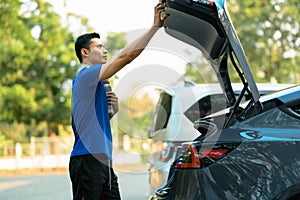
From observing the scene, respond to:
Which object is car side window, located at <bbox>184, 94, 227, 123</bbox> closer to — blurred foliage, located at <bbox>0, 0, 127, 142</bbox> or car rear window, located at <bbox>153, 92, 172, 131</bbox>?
car rear window, located at <bbox>153, 92, 172, 131</bbox>

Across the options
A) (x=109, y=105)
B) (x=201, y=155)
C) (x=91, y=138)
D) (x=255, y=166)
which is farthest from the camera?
(x=109, y=105)

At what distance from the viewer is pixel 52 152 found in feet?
99.3

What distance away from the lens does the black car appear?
11.4 ft

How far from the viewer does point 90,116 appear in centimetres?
405

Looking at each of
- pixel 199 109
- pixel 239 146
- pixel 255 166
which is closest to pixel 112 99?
pixel 239 146

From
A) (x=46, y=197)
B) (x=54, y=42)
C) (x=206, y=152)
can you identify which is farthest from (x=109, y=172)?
(x=54, y=42)

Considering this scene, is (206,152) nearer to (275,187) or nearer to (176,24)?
(275,187)

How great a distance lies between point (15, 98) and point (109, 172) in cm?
2495

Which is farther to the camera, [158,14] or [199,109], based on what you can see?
[199,109]

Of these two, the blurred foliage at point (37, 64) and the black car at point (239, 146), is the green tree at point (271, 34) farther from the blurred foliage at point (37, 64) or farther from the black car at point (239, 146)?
the black car at point (239, 146)

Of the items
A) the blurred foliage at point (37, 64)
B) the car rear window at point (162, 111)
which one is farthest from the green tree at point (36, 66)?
the car rear window at point (162, 111)

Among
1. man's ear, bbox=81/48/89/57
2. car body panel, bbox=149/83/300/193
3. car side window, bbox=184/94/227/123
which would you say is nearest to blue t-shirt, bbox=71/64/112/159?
man's ear, bbox=81/48/89/57

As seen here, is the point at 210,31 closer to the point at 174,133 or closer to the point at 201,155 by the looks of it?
the point at 201,155

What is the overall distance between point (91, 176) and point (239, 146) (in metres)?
1.11
